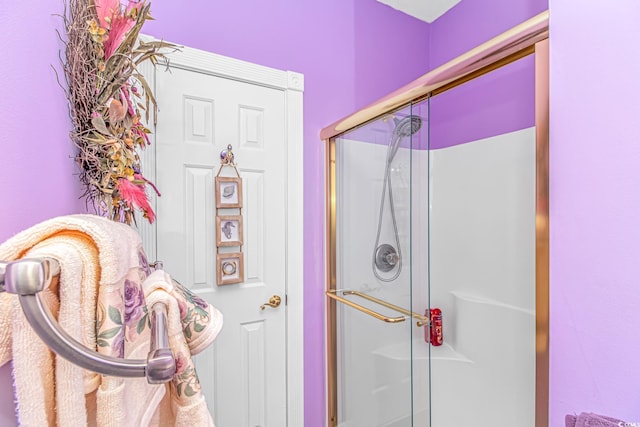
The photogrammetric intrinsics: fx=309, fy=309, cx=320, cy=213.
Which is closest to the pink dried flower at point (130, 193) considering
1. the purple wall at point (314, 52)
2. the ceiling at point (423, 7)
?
the purple wall at point (314, 52)

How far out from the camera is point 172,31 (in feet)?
4.35

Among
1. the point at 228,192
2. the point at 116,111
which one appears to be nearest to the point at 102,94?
the point at 116,111

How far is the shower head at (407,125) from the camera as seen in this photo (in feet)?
3.97

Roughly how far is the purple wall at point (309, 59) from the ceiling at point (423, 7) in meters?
0.04

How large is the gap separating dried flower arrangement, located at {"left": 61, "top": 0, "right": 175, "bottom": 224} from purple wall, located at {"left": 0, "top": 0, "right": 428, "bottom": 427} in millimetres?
34

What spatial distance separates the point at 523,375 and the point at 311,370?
1.05 m

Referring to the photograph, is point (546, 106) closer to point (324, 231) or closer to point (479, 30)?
point (324, 231)

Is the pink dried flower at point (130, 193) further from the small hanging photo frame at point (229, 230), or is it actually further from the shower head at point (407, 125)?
the shower head at point (407, 125)

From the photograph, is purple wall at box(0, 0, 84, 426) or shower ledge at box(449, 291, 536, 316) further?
shower ledge at box(449, 291, 536, 316)

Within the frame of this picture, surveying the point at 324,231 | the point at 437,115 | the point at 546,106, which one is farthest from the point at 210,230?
the point at 437,115

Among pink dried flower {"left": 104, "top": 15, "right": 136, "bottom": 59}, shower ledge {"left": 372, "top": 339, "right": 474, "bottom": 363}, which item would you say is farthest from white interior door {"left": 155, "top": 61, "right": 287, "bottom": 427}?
pink dried flower {"left": 104, "top": 15, "right": 136, "bottom": 59}

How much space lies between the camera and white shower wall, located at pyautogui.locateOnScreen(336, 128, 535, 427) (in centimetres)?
133

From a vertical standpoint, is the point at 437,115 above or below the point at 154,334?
above

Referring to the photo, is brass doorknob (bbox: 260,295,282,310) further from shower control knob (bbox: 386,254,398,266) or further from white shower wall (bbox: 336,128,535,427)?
shower control knob (bbox: 386,254,398,266)
